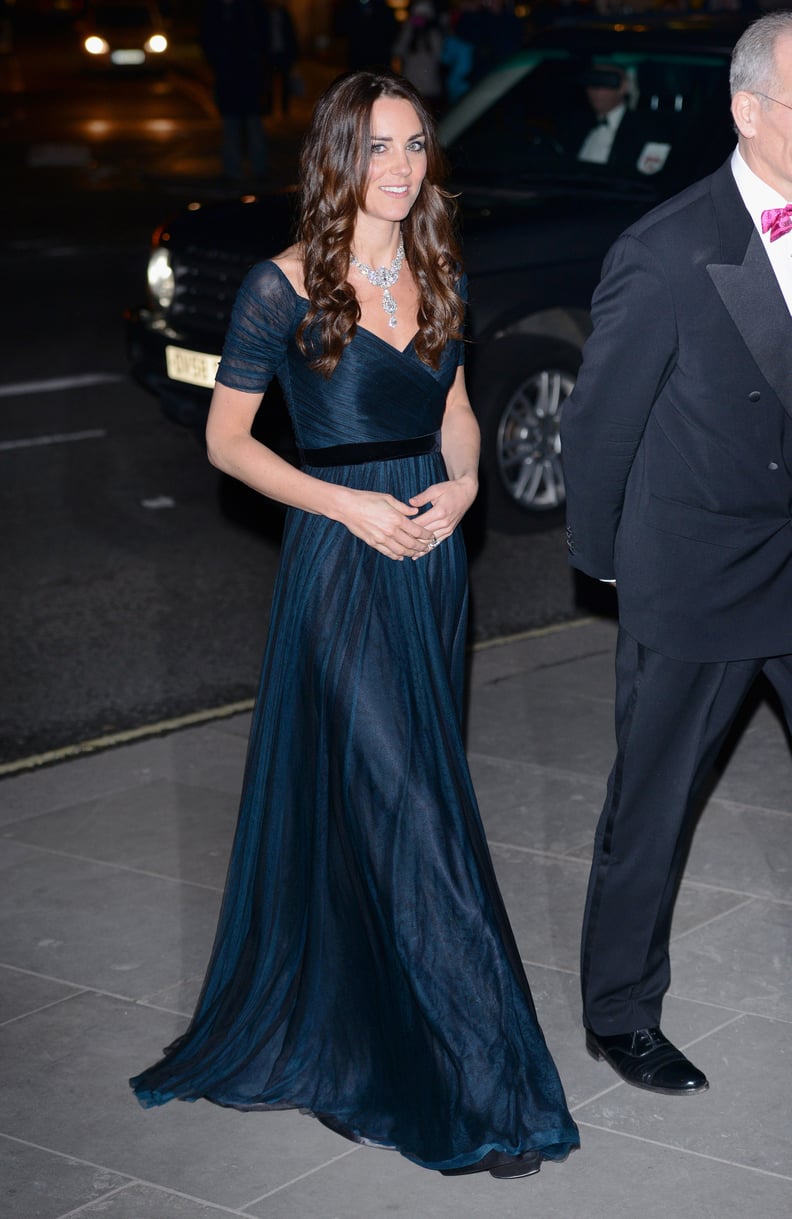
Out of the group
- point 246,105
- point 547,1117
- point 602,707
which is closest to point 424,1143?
point 547,1117

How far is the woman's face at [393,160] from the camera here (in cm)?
360

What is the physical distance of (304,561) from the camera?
382cm

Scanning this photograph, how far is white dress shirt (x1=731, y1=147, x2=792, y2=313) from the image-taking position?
3555 millimetres

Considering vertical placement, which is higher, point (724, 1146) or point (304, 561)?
point (304, 561)

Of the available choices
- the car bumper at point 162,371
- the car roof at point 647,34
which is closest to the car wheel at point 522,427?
the car bumper at point 162,371

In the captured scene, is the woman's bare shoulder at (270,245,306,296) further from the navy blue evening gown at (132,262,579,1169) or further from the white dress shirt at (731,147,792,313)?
the white dress shirt at (731,147,792,313)

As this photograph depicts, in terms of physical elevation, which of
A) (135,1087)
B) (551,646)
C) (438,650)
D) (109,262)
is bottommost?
(109,262)

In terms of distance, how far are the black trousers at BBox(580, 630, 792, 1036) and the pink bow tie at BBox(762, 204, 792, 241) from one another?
2.84ft

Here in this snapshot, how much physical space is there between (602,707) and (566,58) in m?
4.23

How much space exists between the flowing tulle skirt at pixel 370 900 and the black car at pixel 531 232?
455cm

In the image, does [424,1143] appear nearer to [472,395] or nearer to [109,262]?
[472,395]

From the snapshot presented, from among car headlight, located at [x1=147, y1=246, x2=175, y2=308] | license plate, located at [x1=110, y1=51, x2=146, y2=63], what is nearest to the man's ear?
car headlight, located at [x1=147, y1=246, x2=175, y2=308]

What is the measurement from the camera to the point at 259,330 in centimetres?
368

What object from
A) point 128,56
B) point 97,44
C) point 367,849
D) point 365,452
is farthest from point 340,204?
point 97,44
